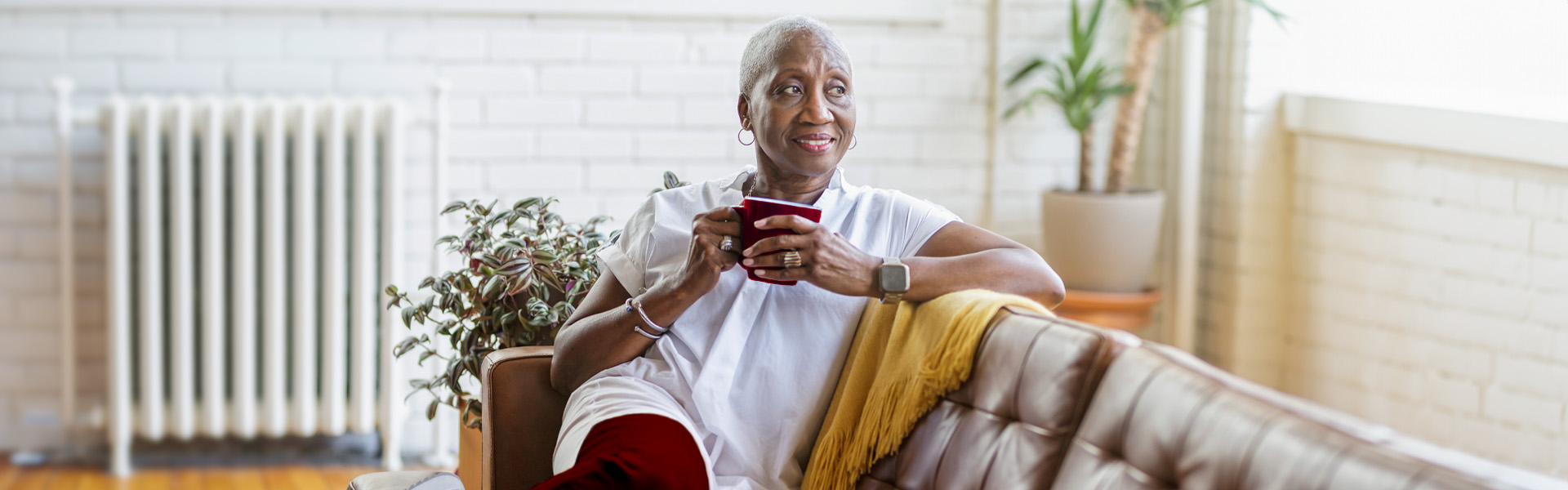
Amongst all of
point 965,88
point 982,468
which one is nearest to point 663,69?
point 965,88

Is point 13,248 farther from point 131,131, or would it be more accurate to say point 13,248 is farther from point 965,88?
point 965,88

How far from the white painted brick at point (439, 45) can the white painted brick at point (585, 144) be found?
0.27 metres

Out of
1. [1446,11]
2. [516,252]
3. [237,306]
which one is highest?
[1446,11]

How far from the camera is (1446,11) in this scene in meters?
3.37

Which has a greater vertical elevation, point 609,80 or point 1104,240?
point 609,80

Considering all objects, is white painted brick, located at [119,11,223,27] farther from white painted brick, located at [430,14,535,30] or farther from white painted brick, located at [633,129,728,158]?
white painted brick, located at [633,129,728,158]

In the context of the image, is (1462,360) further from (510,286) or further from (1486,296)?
(510,286)

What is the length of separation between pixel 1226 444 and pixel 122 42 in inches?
119

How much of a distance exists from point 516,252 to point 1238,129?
6.95 feet

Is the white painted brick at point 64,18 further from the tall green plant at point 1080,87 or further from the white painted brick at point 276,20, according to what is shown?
the tall green plant at point 1080,87

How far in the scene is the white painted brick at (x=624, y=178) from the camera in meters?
3.64

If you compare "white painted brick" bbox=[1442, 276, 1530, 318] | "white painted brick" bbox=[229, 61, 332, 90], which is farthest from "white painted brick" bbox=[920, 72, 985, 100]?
"white painted brick" bbox=[229, 61, 332, 90]

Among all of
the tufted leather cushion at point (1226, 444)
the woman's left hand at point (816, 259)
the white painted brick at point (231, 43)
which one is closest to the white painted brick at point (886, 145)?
the white painted brick at point (231, 43)

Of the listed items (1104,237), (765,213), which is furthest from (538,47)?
(765,213)
